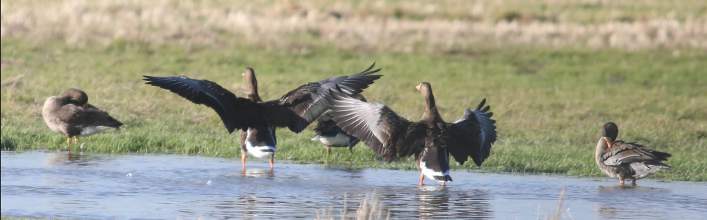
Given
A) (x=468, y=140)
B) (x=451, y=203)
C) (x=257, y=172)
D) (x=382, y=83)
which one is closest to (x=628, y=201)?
(x=468, y=140)

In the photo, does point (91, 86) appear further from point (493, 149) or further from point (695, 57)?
point (695, 57)

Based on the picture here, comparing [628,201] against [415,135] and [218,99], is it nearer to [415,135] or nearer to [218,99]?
[415,135]

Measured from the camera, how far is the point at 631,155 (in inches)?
578

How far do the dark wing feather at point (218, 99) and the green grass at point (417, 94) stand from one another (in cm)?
133

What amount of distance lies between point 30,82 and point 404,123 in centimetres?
1138

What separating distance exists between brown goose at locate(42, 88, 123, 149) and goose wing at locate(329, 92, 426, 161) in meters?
3.81

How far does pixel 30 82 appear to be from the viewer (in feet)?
75.7

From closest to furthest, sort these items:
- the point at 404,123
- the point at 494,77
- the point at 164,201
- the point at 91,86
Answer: the point at 164,201 → the point at 404,123 → the point at 91,86 → the point at 494,77

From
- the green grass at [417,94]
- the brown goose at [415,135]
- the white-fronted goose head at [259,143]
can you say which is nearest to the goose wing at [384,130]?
the brown goose at [415,135]

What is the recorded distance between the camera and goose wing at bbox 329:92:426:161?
13516 millimetres

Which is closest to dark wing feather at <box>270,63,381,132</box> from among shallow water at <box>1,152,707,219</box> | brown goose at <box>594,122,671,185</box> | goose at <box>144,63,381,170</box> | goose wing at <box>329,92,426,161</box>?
goose at <box>144,63,381,170</box>

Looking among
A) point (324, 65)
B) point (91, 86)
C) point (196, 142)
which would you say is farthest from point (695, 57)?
point (196, 142)

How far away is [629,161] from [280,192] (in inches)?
169

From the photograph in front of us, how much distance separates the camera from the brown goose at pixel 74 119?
52.1 feet
